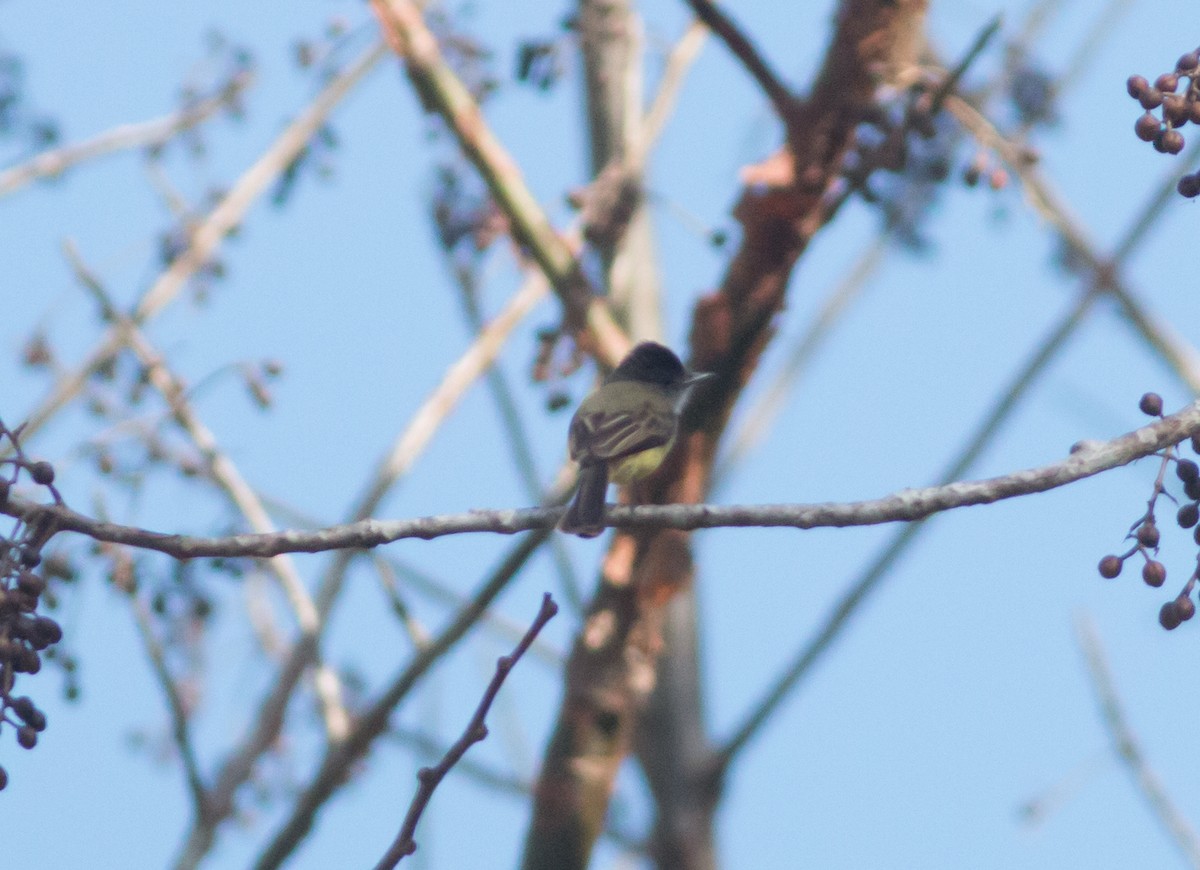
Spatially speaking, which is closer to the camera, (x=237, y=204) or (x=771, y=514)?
(x=771, y=514)

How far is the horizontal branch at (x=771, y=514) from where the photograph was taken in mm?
2906

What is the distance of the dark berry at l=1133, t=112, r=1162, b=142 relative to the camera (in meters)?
2.96

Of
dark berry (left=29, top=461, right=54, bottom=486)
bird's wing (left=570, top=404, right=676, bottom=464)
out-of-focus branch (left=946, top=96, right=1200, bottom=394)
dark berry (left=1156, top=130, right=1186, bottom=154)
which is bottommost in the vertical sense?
dark berry (left=29, top=461, right=54, bottom=486)

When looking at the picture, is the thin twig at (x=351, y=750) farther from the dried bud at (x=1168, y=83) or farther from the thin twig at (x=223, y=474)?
the dried bud at (x=1168, y=83)

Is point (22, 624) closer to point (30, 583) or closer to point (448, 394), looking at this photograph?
point (30, 583)

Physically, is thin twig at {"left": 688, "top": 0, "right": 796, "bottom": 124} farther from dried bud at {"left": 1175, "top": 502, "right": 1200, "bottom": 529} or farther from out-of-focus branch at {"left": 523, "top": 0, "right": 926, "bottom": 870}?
dried bud at {"left": 1175, "top": 502, "right": 1200, "bottom": 529}

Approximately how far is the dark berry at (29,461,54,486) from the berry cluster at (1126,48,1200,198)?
2175 millimetres

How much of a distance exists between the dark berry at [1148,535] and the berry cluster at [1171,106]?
2.12ft

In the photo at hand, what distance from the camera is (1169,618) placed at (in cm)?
274

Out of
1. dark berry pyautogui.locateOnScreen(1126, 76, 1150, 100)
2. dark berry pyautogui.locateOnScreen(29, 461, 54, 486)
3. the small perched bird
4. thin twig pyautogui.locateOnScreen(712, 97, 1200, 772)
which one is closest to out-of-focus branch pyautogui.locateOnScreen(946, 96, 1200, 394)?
thin twig pyautogui.locateOnScreen(712, 97, 1200, 772)

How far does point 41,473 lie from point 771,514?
4.70 ft

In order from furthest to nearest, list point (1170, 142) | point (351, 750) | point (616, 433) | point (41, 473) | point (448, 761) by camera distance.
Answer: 1. point (351, 750)
2. point (616, 433)
3. point (1170, 142)
4. point (41, 473)
5. point (448, 761)

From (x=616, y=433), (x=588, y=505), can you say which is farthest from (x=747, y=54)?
(x=588, y=505)

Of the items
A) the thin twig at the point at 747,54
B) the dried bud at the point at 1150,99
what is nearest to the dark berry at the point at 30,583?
the dried bud at the point at 1150,99
